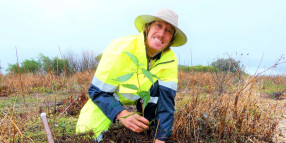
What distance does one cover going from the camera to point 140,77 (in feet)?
5.79

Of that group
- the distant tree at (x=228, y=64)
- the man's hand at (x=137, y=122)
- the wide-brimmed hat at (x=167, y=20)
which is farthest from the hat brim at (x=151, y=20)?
the man's hand at (x=137, y=122)

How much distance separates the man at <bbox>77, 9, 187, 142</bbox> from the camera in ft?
5.13

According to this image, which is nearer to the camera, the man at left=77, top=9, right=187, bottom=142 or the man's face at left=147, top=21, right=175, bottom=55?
the man at left=77, top=9, right=187, bottom=142

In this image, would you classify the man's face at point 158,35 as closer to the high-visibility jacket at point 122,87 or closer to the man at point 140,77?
the man at point 140,77

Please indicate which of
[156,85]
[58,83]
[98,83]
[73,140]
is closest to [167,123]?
[156,85]

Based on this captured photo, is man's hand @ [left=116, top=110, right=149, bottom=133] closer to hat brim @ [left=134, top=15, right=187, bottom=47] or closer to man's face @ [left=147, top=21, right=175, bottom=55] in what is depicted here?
man's face @ [left=147, top=21, right=175, bottom=55]

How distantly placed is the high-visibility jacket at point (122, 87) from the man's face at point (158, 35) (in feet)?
0.35

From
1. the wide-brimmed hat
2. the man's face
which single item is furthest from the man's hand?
the wide-brimmed hat

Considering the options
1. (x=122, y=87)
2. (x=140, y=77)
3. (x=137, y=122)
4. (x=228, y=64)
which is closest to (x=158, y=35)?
(x=140, y=77)

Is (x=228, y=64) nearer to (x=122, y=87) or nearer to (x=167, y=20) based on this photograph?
(x=167, y=20)

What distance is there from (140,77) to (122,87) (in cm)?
20

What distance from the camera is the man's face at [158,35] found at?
169 centimetres

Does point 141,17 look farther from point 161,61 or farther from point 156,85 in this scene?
point 156,85

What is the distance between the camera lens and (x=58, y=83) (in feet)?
19.5
